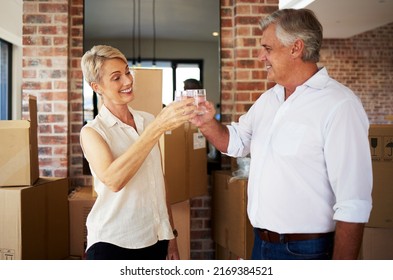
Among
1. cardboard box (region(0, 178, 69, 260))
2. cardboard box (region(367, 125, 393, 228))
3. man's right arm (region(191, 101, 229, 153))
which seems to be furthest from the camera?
cardboard box (region(367, 125, 393, 228))

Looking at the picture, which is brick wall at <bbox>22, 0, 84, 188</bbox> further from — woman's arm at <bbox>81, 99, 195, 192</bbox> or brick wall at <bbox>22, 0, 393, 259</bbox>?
woman's arm at <bbox>81, 99, 195, 192</bbox>

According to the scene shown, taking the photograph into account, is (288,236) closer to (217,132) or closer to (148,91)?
(217,132)

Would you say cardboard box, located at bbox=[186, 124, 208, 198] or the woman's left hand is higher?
cardboard box, located at bbox=[186, 124, 208, 198]

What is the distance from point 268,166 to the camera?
3.93 feet

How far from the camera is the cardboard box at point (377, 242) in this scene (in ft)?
6.23

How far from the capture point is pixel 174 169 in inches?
77.4

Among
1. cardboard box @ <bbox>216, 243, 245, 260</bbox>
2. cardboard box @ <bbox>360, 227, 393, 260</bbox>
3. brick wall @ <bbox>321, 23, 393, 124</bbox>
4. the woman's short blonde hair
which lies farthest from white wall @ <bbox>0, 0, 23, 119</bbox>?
brick wall @ <bbox>321, 23, 393, 124</bbox>

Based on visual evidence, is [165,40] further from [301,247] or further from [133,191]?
[301,247]

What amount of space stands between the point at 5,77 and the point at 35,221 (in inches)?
36.5

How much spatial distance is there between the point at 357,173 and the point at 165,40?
1.51 meters

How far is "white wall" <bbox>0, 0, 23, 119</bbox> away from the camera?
190 centimetres

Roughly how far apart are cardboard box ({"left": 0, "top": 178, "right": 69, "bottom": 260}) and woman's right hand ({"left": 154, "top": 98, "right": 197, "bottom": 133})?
0.70 m

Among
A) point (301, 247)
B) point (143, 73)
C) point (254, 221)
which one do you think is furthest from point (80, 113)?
point (301, 247)

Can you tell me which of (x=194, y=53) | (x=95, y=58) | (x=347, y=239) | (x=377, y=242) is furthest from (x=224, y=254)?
(x=95, y=58)
